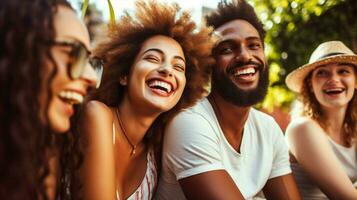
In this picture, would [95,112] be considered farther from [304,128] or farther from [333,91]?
[333,91]

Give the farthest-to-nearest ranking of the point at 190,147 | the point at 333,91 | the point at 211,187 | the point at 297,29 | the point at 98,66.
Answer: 1. the point at 297,29
2. the point at 333,91
3. the point at 98,66
4. the point at 190,147
5. the point at 211,187

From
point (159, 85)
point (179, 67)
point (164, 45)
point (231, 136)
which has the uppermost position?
point (164, 45)

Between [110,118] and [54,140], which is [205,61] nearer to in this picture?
[110,118]

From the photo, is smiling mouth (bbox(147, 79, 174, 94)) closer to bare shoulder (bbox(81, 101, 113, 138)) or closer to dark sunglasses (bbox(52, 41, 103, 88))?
bare shoulder (bbox(81, 101, 113, 138))

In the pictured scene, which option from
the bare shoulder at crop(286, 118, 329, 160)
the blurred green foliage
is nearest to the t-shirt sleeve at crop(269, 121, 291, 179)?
the bare shoulder at crop(286, 118, 329, 160)

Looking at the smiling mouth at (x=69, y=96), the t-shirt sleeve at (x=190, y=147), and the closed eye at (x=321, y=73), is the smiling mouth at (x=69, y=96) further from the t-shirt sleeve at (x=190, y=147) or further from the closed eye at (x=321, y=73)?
the closed eye at (x=321, y=73)

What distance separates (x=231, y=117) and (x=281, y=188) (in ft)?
2.34

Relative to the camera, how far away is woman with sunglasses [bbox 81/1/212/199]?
9.07ft

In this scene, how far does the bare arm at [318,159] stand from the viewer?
139 inches

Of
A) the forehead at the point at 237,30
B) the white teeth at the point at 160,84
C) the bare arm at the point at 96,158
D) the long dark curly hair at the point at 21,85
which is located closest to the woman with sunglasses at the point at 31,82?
the long dark curly hair at the point at 21,85

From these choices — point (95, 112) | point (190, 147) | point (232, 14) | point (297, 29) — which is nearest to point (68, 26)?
point (95, 112)

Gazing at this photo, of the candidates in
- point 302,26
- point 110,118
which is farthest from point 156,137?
point 302,26

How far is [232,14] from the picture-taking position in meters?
3.53

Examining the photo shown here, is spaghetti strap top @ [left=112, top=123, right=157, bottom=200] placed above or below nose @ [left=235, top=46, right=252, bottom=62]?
below
